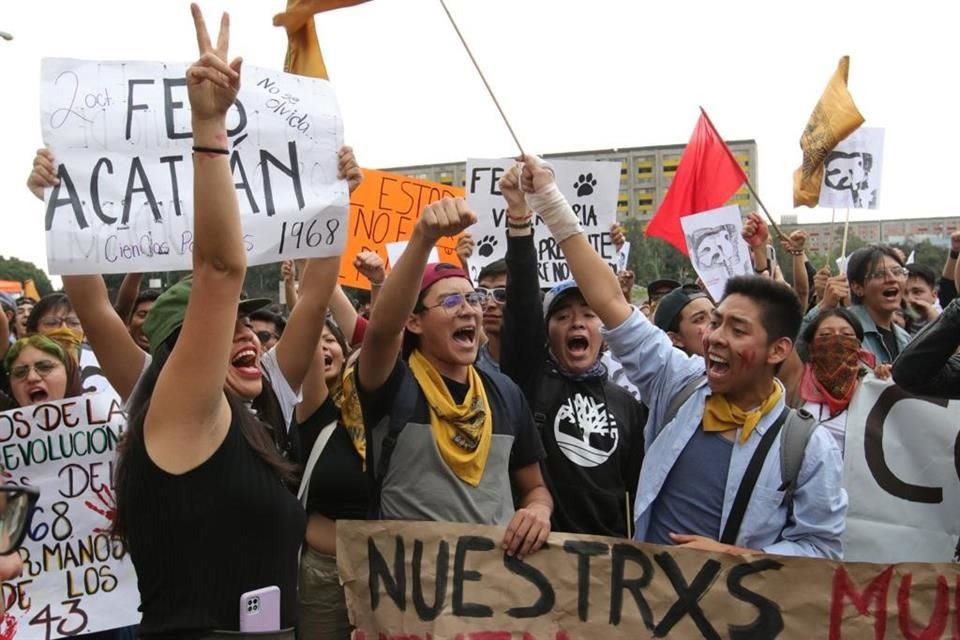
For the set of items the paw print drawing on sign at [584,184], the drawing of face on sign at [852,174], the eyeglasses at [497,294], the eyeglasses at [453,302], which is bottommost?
the eyeglasses at [497,294]

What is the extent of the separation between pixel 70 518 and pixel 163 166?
1.82m

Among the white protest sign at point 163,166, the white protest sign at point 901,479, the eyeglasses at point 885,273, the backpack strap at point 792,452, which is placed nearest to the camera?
the backpack strap at point 792,452

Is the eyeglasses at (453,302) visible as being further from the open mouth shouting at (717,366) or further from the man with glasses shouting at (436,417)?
the open mouth shouting at (717,366)

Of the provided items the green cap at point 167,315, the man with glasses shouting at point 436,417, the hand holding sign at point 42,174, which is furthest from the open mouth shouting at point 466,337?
the hand holding sign at point 42,174

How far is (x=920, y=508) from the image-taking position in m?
3.72

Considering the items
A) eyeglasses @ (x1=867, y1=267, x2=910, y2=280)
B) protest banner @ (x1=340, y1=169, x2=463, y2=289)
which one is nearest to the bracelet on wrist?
protest banner @ (x1=340, y1=169, x2=463, y2=289)

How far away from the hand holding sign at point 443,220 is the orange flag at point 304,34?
1.12m

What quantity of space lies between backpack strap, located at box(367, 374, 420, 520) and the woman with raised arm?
0.63 meters

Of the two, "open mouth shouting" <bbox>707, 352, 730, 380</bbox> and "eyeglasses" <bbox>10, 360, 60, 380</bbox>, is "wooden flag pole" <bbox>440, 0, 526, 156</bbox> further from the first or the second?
"eyeglasses" <bbox>10, 360, 60, 380</bbox>

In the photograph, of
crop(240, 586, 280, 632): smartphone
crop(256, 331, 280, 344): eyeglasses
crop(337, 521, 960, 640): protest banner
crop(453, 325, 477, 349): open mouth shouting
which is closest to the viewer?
crop(240, 586, 280, 632): smartphone

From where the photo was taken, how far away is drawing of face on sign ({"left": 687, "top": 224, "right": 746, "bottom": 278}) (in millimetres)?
6395

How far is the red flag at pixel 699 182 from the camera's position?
295 inches

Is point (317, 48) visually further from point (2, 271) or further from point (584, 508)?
point (2, 271)

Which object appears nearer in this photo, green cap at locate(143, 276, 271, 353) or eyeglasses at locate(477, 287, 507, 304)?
green cap at locate(143, 276, 271, 353)
